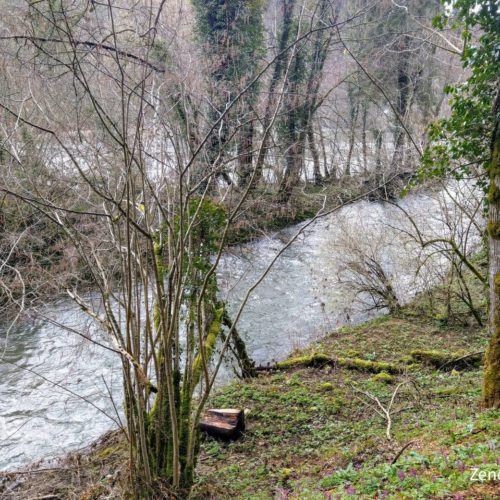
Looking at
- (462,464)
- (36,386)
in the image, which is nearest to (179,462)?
(462,464)

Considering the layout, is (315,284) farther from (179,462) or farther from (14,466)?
(179,462)

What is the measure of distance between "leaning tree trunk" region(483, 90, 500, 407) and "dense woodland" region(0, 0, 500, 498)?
2 cm

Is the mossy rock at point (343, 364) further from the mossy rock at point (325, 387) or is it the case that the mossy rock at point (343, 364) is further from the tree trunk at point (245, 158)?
the tree trunk at point (245, 158)

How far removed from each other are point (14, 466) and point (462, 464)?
613 centimetres

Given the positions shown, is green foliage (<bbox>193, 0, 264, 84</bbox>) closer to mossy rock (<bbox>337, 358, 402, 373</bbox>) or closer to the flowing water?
the flowing water

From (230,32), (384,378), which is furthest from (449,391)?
(230,32)

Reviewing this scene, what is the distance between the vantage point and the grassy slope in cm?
322

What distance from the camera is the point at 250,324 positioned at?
1120 cm

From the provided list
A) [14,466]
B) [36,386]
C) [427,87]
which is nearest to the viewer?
[14,466]

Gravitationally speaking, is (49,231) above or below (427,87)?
below

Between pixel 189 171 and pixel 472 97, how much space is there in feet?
12.0

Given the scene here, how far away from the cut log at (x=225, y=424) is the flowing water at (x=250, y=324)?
1.86 meters

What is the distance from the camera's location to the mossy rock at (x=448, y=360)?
752 cm

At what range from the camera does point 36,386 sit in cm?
871
